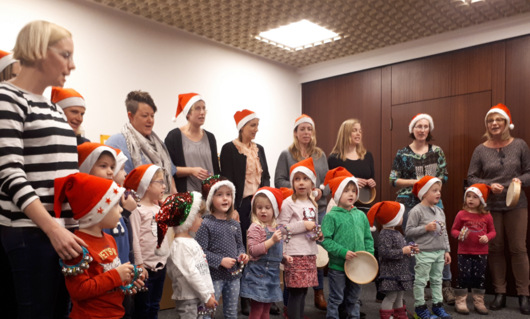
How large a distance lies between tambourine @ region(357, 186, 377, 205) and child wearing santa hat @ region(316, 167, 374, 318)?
0.68 metres

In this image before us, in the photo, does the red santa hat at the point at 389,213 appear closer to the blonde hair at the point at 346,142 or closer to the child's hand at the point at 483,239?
the blonde hair at the point at 346,142

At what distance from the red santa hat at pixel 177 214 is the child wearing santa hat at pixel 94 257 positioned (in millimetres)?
537

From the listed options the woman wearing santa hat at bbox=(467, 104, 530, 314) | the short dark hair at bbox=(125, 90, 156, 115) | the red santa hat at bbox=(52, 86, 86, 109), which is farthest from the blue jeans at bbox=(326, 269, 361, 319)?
the red santa hat at bbox=(52, 86, 86, 109)

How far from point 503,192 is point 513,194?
34cm

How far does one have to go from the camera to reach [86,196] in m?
1.66

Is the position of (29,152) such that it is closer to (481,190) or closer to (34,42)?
(34,42)

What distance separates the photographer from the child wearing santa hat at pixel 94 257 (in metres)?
1.56

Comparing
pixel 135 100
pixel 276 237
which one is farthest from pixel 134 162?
pixel 276 237

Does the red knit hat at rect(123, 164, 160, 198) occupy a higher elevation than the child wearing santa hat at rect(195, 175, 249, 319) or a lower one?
higher

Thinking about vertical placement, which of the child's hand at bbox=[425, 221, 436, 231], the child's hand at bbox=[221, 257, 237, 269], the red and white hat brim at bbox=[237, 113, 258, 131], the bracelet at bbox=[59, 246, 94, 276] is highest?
the red and white hat brim at bbox=[237, 113, 258, 131]

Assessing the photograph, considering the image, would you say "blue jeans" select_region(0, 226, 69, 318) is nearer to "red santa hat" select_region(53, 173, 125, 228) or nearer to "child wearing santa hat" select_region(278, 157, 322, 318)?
"red santa hat" select_region(53, 173, 125, 228)

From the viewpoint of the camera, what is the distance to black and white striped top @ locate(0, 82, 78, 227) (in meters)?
1.43

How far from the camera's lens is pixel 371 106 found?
583 cm

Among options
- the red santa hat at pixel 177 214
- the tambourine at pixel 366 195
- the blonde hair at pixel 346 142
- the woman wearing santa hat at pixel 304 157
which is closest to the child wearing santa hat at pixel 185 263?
the red santa hat at pixel 177 214
